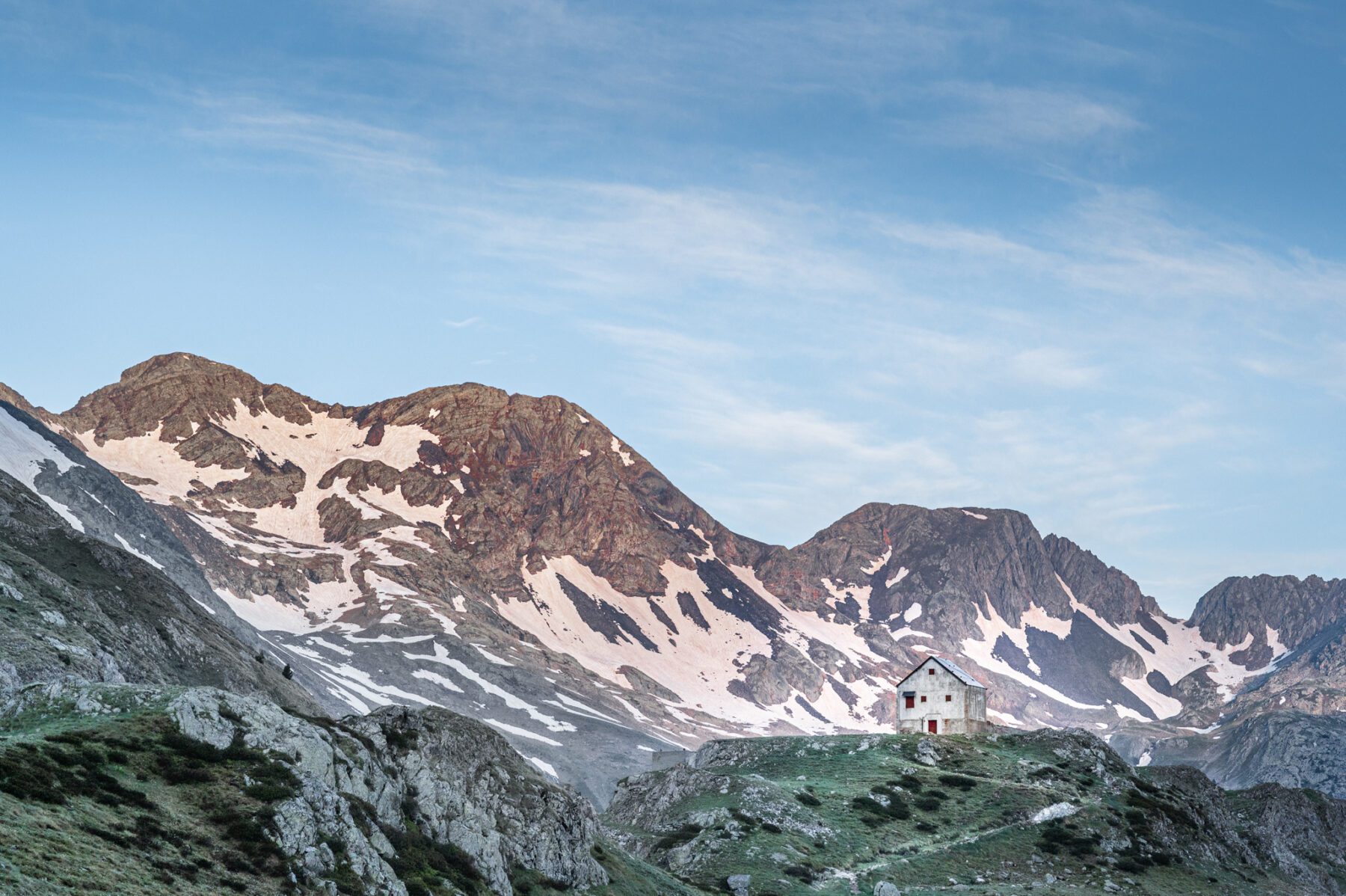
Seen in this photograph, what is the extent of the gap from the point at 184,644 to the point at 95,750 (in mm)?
80105

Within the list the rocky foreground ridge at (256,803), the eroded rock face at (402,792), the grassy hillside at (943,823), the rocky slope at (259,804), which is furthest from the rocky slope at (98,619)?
the grassy hillside at (943,823)

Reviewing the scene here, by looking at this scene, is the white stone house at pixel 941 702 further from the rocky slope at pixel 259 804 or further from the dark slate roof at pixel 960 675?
the rocky slope at pixel 259 804

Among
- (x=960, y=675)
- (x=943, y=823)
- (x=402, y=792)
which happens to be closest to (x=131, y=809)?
(x=402, y=792)

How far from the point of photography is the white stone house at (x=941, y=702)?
124m

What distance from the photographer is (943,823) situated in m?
93.1

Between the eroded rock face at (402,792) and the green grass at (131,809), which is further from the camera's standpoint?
the eroded rock face at (402,792)

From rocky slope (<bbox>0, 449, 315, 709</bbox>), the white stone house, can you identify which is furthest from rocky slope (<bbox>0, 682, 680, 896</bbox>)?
the white stone house

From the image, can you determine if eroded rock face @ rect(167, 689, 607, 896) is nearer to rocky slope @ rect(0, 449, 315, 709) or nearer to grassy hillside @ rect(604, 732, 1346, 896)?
grassy hillside @ rect(604, 732, 1346, 896)

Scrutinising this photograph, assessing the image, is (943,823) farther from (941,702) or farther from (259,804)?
(259,804)

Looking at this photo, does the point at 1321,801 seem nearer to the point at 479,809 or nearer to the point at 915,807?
the point at 915,807

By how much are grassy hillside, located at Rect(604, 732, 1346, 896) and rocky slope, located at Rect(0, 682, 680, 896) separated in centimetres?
2118

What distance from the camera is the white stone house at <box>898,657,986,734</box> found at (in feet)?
405

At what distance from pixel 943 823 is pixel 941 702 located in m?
31.9

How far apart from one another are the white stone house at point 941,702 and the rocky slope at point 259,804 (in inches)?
2627
